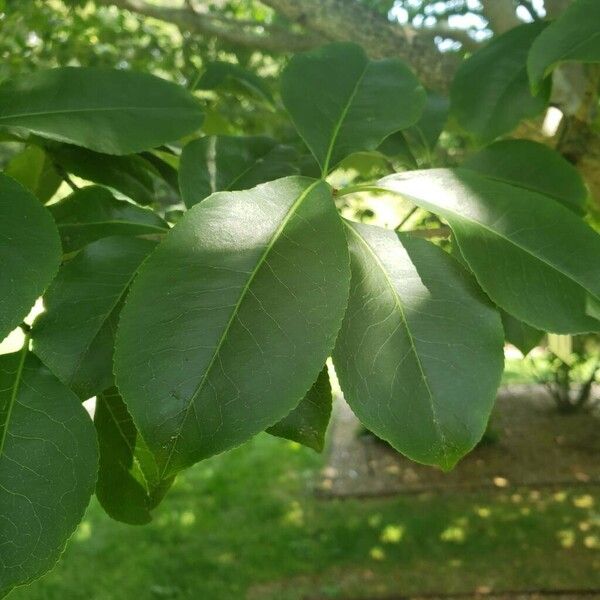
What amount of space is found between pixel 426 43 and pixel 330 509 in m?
3.62

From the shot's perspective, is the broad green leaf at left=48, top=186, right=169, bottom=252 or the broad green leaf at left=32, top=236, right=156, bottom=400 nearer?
the broad green leaf at left=32, top=236, right=156, bottom=400

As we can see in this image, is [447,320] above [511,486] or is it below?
above

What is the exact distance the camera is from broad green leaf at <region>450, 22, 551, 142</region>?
3.82 feet

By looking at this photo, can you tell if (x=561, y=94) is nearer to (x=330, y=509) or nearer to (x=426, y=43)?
(x=426, y=43)

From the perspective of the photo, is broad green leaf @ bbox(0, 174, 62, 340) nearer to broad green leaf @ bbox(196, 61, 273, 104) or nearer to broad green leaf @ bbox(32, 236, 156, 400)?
broad green leaf @ bbox(32, 236, 156, 400)

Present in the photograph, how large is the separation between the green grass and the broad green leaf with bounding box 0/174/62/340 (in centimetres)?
311

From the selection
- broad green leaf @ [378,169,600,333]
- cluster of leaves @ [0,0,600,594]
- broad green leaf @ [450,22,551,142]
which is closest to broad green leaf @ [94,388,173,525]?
cluster of leaves @ [0,0,600,594]

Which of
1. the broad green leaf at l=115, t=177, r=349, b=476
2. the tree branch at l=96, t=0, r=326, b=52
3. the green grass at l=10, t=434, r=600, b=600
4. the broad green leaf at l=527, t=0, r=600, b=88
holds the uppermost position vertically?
the broad green leaf at l=527, t=0, r=600, b=88

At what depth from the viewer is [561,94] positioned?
1.52 meters

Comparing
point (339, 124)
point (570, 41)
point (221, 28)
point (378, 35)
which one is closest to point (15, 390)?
point (339, 124)

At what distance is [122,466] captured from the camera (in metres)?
0.79

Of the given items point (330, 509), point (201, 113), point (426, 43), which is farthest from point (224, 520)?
point (201, 113)

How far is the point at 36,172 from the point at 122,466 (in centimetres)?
53

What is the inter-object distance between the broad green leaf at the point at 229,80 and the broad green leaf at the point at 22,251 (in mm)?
661
